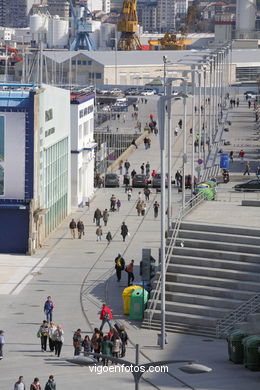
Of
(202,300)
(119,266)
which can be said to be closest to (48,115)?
(119,266)

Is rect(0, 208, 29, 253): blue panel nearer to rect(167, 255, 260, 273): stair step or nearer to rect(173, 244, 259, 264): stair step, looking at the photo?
rect(173, 244, 259, 264): stair step

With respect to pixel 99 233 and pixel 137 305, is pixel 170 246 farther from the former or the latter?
pixel 99 233

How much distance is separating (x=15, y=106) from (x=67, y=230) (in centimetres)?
790

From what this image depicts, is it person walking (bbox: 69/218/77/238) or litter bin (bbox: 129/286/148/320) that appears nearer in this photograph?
litter bin (bbox: 129/286/148/320)

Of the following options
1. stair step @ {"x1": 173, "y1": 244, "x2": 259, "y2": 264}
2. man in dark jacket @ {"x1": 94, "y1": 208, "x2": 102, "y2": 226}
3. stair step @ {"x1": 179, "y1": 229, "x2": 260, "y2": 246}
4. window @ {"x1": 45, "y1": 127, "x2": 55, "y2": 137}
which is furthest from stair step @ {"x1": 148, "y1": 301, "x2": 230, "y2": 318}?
man in dark jacket @ {"x1": 94, "y1": 208, "x2": 102, "y2": 226}

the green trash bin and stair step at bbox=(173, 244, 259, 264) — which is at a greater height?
stair step at bbox=(173, 244, 259, 264)

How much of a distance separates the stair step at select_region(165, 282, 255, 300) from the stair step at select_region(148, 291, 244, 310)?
142 millimetres

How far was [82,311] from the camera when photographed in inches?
1756

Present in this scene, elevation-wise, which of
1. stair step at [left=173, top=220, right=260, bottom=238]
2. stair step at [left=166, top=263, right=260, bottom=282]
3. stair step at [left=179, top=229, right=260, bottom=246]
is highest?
stair step at [left=173, top=220, right=260, bottom=238]

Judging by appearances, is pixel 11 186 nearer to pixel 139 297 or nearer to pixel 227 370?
pixel 139 297

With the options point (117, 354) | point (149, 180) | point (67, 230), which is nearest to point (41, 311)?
point (117, 354)

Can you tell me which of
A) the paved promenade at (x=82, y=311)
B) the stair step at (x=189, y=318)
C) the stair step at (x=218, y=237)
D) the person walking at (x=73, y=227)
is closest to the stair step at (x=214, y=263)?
the stair step at (x=218, y=237)

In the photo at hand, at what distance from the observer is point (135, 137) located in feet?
371

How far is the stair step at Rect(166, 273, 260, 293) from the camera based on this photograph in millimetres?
42125
